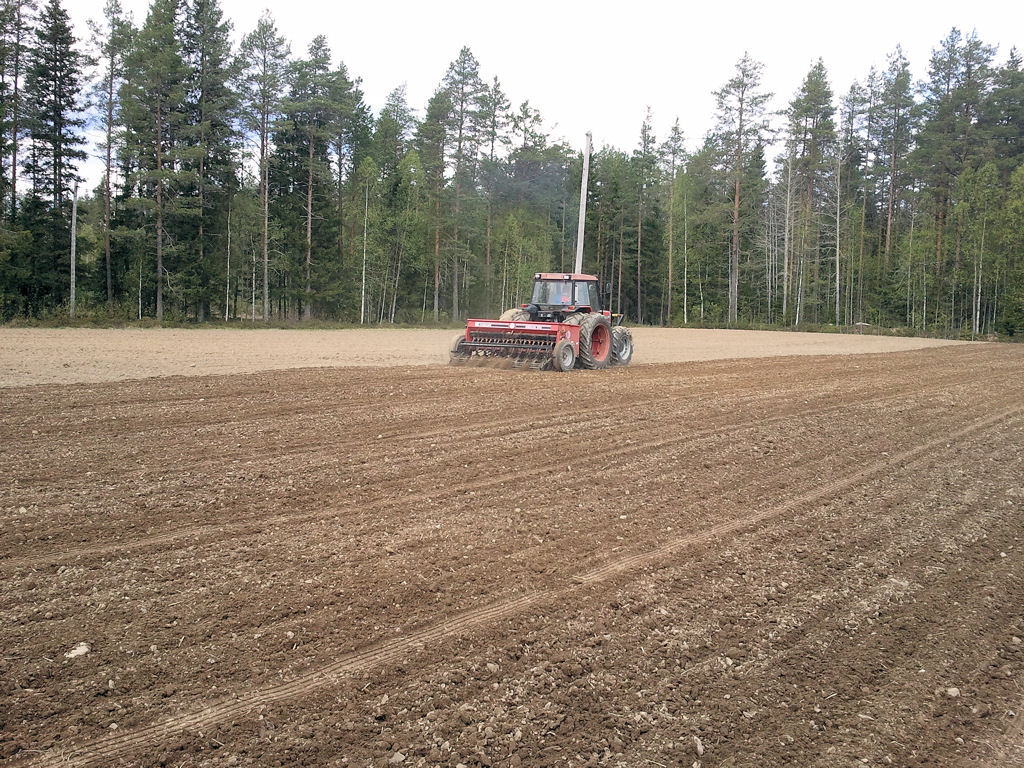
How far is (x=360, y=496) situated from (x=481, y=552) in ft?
4.83

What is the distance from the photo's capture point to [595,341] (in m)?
16.5

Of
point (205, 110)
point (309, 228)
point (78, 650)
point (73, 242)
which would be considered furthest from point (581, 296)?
point (205, 110)

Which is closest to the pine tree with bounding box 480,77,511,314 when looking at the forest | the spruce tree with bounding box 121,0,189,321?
the forest

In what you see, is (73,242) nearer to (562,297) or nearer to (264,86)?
(264,86)

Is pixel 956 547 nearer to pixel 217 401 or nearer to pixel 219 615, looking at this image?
pixel 219 615

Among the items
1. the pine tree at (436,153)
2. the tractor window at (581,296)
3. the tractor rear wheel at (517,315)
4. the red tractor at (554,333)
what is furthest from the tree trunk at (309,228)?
the tractor window at (581,296)

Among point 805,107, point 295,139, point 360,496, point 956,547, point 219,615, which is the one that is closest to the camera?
point 219,615

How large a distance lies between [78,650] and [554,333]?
12.7 m

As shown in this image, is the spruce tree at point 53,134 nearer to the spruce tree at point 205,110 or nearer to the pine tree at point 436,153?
the spruce tree at point 205,110

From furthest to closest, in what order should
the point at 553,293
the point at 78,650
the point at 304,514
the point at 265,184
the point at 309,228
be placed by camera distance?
the point at 309,228 < the point at 265,184 < the point at 553,293 < the point at 304,514 < the point at 78,650

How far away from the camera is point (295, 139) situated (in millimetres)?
39438

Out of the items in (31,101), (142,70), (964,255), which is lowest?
(964,255)

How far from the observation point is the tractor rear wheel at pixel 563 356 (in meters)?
14.8

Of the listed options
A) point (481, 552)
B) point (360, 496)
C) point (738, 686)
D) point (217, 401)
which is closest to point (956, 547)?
point (738, 686)
